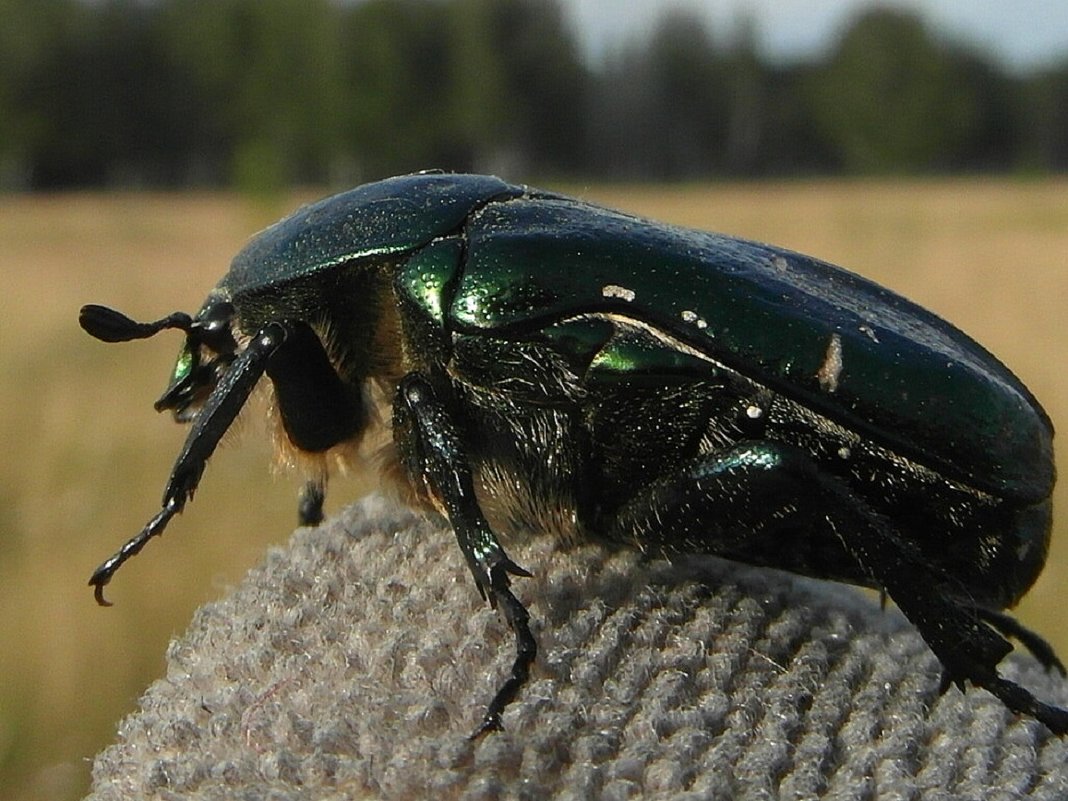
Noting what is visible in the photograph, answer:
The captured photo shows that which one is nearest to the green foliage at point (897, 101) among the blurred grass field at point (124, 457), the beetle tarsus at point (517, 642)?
the blurred grass field at point (124, 457)

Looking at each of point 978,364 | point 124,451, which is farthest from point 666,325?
point 124,451

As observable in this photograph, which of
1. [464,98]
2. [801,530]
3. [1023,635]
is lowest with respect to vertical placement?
[464,98]

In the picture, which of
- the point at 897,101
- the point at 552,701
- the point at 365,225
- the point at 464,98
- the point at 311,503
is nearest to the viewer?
the point at 552,701

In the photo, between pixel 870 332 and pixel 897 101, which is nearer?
pixel 870 332

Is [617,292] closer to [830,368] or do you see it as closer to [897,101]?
[830,368]

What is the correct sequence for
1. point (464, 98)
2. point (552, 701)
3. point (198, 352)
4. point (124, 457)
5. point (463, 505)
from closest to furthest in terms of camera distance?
point (552, 701), point (463, 505), point (198, 352), point (124, 457), point (464, 98)

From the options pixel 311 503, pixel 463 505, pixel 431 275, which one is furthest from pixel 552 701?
pixel 311 503

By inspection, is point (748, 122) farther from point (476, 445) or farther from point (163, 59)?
point (476, 445)

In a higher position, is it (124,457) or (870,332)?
(870,332)
